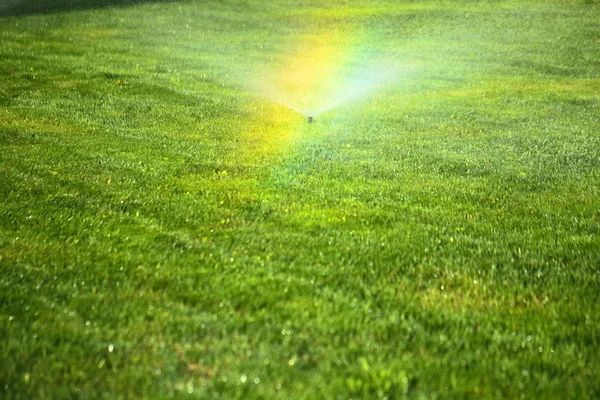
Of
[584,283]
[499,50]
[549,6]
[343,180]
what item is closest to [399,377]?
[584,283]

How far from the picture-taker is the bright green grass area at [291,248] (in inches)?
139

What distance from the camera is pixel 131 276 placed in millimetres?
4746

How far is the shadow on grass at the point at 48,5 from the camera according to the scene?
2827 centimetres

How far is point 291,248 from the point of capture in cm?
544

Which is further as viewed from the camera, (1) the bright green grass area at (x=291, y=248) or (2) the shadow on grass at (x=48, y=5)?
(2) the shadow on grass at (x=48, y=5)

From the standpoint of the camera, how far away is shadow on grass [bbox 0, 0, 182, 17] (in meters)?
28.3

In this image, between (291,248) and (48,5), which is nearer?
(291,248)

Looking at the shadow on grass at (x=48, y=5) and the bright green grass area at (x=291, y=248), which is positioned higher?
the shadow on grass at (x=48, y=5)

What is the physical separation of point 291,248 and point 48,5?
29.8m

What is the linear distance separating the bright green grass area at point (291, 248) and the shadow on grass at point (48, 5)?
1597cm

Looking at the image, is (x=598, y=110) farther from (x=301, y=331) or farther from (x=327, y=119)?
(x=301, y=331)

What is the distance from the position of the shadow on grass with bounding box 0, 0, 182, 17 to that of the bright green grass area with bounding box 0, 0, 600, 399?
1597 cm

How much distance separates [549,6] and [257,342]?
32642mm

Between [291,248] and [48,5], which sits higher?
[48,5]
